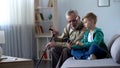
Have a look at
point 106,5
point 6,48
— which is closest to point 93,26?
point 106,5

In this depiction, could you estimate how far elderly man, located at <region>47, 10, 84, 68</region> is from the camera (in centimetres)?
386

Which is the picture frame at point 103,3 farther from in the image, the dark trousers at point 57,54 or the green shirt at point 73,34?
the dark trousers at point 57,54

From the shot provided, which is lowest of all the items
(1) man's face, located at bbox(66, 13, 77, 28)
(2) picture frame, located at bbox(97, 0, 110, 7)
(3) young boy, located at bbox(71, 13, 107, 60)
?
(3) young boy, located at bbox(71, 13, 107, 60)

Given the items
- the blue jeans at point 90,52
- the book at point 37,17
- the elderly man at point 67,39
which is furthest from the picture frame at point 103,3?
the blue jeans at point 90,52

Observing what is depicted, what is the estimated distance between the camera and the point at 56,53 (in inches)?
155

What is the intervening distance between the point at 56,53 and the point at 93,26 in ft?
2.51

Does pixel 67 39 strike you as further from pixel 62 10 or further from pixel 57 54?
pixel 62 10

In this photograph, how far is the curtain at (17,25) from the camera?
17.9 ft

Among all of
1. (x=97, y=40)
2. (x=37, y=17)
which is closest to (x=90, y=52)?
(x=97, y=40)

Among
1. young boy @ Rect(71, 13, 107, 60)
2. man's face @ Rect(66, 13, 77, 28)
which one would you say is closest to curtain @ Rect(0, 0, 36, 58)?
man's face @ Rect(66, 13, 77, 28)

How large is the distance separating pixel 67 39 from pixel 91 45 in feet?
2.87

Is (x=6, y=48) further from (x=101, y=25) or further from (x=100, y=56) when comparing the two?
(x=100, y=56)

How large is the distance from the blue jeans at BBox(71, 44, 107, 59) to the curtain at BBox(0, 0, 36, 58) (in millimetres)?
2124

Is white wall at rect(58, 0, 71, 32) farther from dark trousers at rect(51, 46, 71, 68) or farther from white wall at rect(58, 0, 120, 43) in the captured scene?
dark trousers at rect(51, 46, 71, 68)
